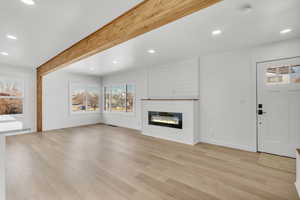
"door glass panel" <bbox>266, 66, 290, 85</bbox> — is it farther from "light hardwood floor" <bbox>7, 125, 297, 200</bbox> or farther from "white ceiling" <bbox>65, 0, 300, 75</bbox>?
"light hardwood floor" <bbox>7, 125, 297, 200</bbox>

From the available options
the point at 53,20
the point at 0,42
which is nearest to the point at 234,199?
the point at 53,20

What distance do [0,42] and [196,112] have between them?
16.6 ft

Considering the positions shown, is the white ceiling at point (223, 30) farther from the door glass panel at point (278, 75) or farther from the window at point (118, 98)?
the window at point (118, 98)

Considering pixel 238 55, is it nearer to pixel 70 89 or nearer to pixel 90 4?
pixel 90 4

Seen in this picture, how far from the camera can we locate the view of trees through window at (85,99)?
6.69 metres

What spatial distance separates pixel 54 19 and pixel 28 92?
4650 millimetres

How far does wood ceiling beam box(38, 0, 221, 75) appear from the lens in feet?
4.82

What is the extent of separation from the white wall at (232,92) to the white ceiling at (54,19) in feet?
9.91

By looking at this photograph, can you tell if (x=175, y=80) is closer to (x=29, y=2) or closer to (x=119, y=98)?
(x=119, y=98)

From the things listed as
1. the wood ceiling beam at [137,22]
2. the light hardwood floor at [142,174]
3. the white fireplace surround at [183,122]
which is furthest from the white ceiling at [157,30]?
the light hardwood floor at [142,174]

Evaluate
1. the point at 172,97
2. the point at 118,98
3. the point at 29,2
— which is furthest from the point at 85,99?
the point at 29,2

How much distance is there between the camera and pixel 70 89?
6434 millimetres

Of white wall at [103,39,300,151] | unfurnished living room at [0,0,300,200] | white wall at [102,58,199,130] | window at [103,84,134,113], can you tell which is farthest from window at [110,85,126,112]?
white wall at [103,39,300,151]

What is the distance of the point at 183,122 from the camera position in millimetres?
4199
